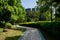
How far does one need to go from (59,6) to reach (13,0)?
21708 millimetres

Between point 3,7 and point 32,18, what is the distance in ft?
135

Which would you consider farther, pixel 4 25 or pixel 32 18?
pixel 32 18

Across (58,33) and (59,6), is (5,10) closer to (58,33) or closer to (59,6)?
(59,6)

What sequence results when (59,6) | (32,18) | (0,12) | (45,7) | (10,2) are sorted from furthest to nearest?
(32,18) → (10,2) → (45,7) → (0,12) → (59,6)

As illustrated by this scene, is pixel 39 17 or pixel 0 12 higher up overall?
pixel 0 12

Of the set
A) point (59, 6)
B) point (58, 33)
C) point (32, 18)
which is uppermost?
point (59, 6)

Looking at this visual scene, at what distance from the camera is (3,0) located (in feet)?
98.2

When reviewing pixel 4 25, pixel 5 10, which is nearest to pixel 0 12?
pixel 5 10

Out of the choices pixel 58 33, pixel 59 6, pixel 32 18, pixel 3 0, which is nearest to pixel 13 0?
pixel 3 0

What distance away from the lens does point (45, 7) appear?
3117cm

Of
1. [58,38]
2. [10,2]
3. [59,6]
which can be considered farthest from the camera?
[10,2]

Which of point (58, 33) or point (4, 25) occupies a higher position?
point (58, 33)

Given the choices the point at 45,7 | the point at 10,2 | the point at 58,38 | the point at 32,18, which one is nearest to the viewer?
the point at 58,38

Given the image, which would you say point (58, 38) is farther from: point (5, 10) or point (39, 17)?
point (39, 17)
